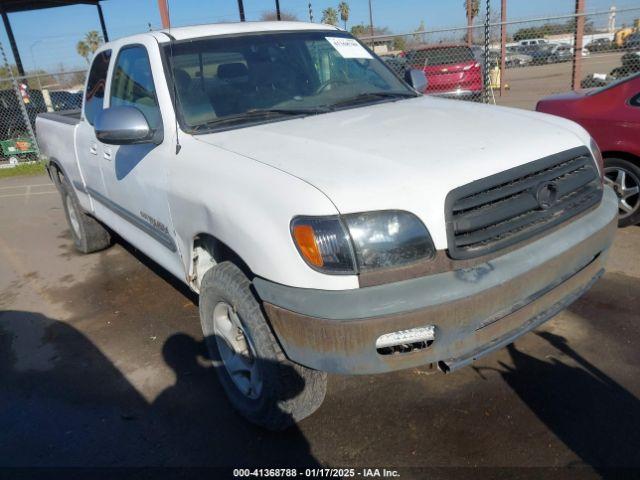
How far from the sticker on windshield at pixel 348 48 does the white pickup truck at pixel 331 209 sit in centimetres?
23

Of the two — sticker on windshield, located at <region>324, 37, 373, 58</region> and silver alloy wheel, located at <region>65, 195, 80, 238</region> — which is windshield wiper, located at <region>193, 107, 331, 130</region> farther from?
silver alloy wheel, located at <region>65, 195, 80, 238</region>

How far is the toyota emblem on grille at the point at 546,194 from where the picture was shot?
7.89 ft


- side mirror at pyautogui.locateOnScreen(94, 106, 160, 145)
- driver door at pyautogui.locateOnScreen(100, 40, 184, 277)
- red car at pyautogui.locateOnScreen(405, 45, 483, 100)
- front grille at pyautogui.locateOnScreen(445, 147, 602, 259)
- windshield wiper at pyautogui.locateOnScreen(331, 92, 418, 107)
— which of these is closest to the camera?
front grille at pyautogui.locateOnScreen(445, 147, 602, 259)

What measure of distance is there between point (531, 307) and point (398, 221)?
82 cm

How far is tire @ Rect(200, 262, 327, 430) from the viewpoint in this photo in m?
2.41

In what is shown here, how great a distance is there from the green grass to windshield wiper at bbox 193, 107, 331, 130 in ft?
33.2

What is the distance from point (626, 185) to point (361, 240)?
3833 millimetres

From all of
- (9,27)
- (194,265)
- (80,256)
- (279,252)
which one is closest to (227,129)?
(194,265)

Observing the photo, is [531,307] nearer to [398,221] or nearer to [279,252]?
[398,221]

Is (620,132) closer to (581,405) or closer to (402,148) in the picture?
(581,405)

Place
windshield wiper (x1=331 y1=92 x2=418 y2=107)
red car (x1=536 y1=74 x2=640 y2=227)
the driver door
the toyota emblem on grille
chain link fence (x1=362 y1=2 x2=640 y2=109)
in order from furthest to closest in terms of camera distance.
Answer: chain link fence (x1=362 y1=2 x2=640 y2=109) < red car (x1=536 y1=74 x2=640 y2=227) < windshield wiper (x1=331 y1=92 x2=418 y2=107) < the driver door < the toyota emblem on grille

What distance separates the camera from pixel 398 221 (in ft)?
6.90

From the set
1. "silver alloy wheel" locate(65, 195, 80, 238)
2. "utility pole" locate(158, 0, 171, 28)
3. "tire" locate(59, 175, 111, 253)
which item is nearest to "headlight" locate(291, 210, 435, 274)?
"tire" locate(59, 175, 111, 253)

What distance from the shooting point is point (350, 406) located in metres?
2.88
